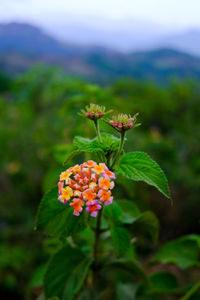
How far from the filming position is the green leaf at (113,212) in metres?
0.88

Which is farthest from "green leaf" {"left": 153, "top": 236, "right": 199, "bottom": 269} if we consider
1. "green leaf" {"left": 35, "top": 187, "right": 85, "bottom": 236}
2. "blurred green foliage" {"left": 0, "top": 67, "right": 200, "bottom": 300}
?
"green leaf" {"left": 35, "top": 187, "right": 85, "bottom": 236}

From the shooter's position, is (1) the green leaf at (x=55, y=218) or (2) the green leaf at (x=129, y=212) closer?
(1) the green leaf at (x=55, y=218)

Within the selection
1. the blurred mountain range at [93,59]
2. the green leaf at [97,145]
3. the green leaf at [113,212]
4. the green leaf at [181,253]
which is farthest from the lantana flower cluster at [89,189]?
the blurred mountain range at [93,59]

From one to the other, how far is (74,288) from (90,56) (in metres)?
33.1

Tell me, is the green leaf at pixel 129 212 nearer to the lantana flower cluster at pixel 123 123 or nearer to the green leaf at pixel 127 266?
the green leaf at pixel 127 266

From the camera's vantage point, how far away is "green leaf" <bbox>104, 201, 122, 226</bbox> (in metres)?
0.88

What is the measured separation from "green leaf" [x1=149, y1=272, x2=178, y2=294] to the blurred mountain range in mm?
14942

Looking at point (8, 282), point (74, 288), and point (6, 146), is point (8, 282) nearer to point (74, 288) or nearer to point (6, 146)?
point (74, 288)

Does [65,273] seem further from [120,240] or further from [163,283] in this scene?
[163,283]

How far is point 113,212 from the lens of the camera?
0.89 m

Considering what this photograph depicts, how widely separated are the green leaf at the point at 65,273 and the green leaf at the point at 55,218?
0.63ft

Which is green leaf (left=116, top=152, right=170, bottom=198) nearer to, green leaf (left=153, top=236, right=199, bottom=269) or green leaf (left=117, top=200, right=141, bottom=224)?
green leaf (left=117, top=200, right=141, bottom=224)

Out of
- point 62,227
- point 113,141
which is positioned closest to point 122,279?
point 62,227

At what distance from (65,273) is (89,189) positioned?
1.45ft
